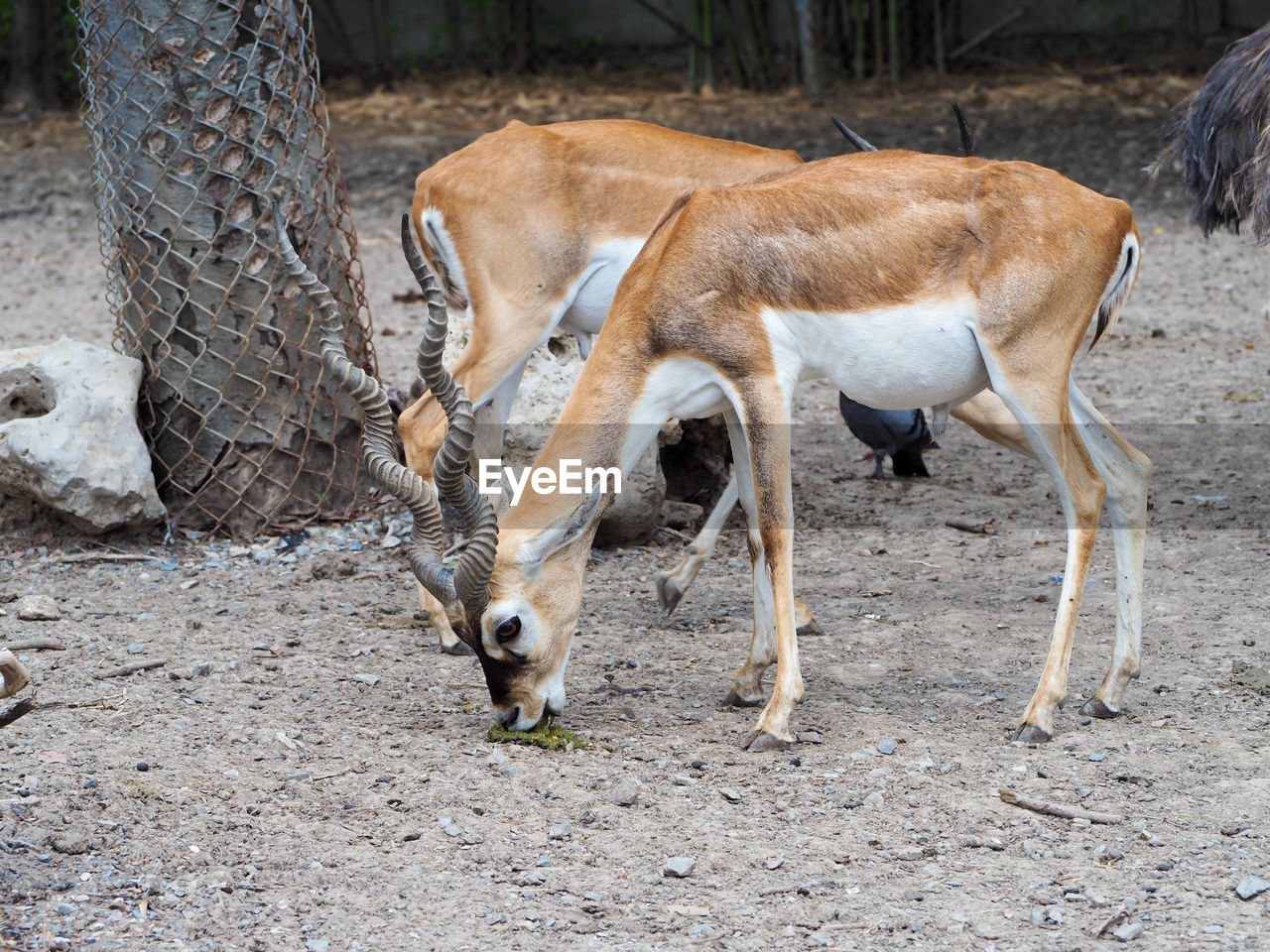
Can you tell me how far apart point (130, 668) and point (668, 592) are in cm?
190

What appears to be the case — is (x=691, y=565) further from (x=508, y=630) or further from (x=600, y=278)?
(x=508, y=630)

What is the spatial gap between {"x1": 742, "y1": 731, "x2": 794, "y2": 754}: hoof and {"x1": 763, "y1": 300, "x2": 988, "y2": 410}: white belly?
1.05m

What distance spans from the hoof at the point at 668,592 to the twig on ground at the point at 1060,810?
1.81 m

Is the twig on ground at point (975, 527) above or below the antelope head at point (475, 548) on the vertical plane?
below

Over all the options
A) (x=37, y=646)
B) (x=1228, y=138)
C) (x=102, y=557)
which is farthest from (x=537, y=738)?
(x=1228, y=138)

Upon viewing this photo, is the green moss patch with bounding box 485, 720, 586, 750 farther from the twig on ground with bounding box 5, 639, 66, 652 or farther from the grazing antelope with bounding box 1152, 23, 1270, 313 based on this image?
the grazing antelope with bounding box 1152, 23, 1270, 313

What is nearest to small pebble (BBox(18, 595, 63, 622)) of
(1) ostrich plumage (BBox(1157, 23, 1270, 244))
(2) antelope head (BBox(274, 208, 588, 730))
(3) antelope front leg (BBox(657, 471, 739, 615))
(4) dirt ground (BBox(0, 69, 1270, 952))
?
(4) dirt ground (BBox(0, 69, 1270, 952))

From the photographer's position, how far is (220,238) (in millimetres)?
5828

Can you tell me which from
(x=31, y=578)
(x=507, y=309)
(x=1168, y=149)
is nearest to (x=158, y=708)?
(x=31, y=578)

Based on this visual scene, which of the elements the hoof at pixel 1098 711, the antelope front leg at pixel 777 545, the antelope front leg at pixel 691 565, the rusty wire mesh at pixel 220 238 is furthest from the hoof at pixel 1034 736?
the rusty wire mesh at pixel 220 238

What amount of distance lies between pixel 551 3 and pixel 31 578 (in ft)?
46.8

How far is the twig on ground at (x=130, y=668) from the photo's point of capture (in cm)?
461

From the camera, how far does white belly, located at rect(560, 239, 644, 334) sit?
538 centimetres

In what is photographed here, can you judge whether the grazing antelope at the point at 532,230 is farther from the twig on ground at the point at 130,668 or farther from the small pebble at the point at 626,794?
the small pebble at the point at 626,794
